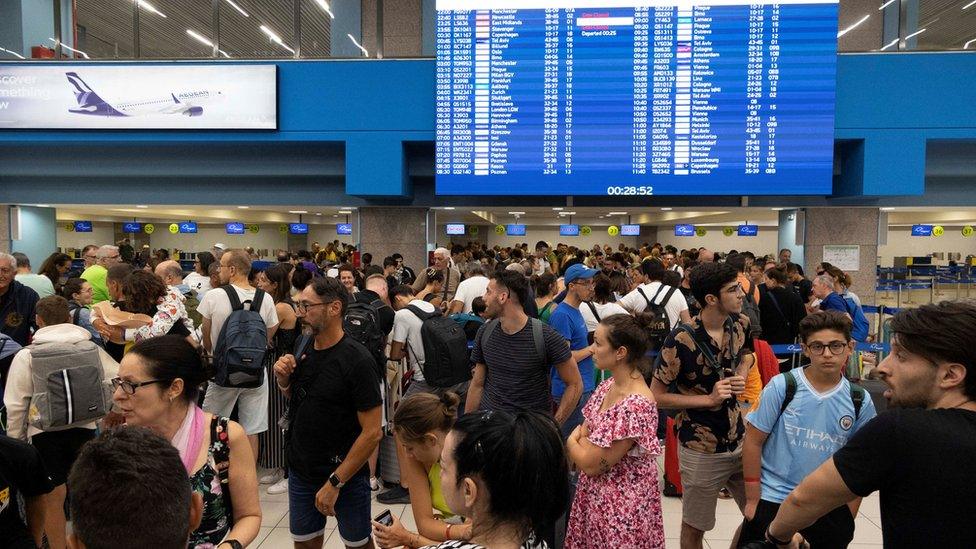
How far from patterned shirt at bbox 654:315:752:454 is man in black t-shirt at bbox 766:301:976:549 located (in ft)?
4.22

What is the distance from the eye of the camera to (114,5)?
15.7 metres

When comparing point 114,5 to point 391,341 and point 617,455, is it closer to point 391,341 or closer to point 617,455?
point 391,341

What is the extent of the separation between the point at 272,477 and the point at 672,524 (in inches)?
127

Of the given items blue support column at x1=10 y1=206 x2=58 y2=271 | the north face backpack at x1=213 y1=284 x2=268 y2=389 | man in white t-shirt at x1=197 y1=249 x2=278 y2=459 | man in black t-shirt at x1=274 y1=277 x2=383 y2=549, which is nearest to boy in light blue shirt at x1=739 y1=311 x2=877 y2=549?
man in black t-shirt at x1=274 y1=277 x2=383 y2=549

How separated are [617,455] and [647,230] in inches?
1051

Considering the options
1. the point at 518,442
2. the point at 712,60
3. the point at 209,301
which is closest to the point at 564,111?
the point at 712,60

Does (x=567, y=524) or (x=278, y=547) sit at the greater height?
(x=567, y=524)

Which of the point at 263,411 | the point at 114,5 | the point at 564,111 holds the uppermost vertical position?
the point at 114,5

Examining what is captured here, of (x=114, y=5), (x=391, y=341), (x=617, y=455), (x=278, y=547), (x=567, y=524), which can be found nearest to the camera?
(x=617, y=455)

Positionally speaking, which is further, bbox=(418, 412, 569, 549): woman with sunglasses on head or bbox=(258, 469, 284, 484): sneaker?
bbox=(258, 469, 284, 484): sneaker

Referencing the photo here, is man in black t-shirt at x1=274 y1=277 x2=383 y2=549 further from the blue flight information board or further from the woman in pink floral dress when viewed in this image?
the blue flight information board

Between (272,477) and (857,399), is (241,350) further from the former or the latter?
(857,399)

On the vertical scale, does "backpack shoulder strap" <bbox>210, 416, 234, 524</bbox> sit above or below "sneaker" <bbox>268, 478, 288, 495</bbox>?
above

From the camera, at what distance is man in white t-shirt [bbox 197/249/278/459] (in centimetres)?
422
